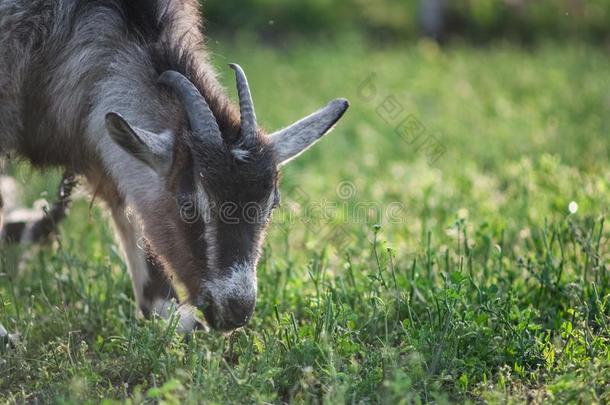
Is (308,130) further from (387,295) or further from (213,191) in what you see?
(387,295)

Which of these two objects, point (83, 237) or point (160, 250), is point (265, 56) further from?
point (160, 250)

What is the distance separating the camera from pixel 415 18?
1533 cm

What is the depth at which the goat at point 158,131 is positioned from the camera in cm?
435

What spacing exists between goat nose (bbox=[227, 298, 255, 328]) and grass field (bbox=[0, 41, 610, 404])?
114mm

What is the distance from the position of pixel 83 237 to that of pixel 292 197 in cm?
179

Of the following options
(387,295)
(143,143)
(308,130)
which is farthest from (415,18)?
(143,143)

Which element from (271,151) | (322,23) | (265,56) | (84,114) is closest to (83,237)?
(84,114)

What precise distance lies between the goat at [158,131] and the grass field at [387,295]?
36cm

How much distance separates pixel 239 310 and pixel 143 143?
930mm

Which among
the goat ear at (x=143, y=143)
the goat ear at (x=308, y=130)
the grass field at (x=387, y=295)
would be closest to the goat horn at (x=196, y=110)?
the goat ear at (x=143, y=143)

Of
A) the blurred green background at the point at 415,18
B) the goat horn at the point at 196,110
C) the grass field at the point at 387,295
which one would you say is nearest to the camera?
the grass field at the point at 387,295

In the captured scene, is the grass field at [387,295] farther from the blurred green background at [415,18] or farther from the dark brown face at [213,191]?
the blurred green background at [415,18]

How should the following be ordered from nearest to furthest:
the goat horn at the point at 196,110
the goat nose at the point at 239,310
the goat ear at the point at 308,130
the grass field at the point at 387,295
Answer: the grass field at the point at 387,295 → the goat nose at the point at 239,310 → the goat horn at the point at 196,110 → the goat ear at the point at 308,130

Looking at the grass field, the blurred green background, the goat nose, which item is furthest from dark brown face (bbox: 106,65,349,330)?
the blurred green background
